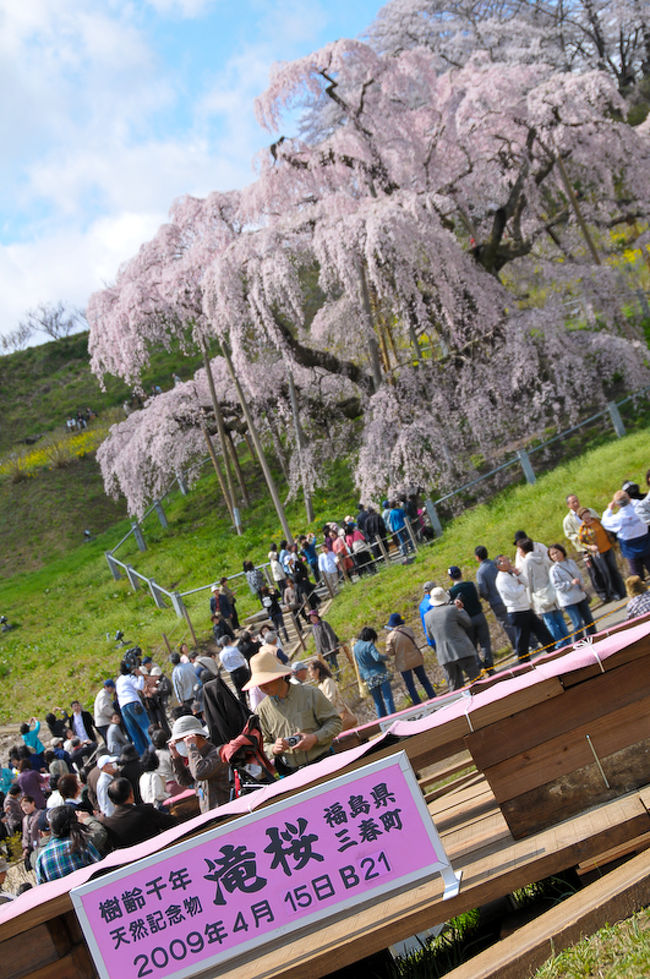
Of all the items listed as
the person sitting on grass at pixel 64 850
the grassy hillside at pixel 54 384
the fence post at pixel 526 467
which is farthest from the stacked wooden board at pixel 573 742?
the grassy hillside at pixel 54 384

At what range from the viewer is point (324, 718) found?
5.92 meters

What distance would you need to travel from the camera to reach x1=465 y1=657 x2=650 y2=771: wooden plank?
4.68 m

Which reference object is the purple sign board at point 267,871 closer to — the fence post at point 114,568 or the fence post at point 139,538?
the fence post at point 114,568

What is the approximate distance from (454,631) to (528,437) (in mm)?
12298

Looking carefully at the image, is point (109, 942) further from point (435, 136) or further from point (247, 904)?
point (435, 136)

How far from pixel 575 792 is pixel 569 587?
18.3 ft

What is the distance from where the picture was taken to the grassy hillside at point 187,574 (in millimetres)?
16000

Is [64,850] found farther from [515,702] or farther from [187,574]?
[187,574]

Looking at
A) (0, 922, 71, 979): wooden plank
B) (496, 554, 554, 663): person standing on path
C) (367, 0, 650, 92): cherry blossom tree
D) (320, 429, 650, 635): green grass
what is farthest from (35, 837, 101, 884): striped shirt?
(367, 0, 650, 92): cherry blossom tree

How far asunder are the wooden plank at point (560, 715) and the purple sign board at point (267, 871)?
1.74 ft

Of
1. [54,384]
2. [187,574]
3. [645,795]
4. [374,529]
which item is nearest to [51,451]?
[54,384]

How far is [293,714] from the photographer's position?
19.3 ft

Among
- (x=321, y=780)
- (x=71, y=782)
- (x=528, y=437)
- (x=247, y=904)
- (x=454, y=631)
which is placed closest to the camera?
(x=247, y=904)

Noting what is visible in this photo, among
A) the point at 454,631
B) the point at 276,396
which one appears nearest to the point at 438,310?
the point at 276,396
